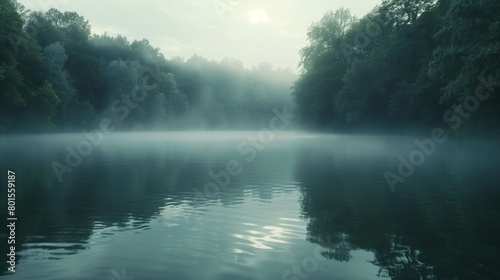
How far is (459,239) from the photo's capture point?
1140 centimetres

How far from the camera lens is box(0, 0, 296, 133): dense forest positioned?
72.8 m

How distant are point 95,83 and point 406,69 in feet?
217

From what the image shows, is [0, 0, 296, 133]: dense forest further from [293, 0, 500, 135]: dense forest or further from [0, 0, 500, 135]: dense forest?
[293, 0, 500, 135]: dense forest

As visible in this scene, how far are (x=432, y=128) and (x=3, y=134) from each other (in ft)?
196

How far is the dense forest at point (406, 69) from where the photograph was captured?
126ft

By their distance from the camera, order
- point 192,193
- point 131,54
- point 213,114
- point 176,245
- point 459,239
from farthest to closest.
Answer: point 213,114
point 131,54
point 192,193
point 459,239
point 176,245

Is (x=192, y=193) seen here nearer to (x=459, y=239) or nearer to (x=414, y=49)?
(x=459, y=239)

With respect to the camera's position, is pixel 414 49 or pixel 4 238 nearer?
pixel 4 238

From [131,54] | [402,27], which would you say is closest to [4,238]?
[402,27]

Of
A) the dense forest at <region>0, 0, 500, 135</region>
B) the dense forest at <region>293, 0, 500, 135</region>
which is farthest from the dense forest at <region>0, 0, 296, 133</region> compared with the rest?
the dense forest at <region>293, 0, 500, 135</region>

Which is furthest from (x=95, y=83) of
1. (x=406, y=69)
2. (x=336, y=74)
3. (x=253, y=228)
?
(x=253, y=228)

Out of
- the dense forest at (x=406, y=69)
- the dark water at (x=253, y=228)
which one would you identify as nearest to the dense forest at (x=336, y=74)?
the dense forest at (x=406, y=69)

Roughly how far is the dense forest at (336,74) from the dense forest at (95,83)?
0.26 metres

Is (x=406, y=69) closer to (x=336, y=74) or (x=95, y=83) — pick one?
(x=336, y=74)
